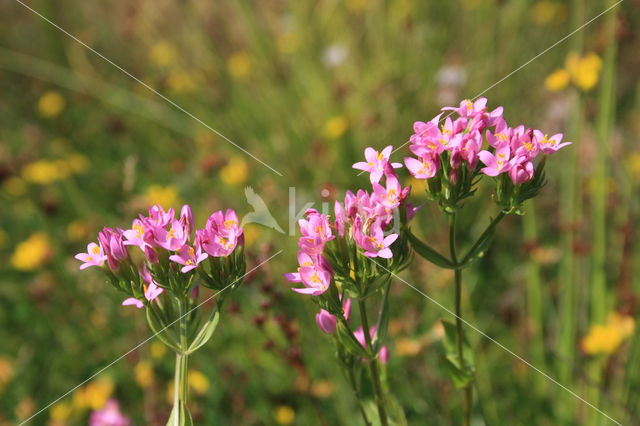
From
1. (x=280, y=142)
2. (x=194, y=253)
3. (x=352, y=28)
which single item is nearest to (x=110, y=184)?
(x=280, y=142)

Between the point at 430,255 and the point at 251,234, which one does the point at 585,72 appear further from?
the point at 251,234

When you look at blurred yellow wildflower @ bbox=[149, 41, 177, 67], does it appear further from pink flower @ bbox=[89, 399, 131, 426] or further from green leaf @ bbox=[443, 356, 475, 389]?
green leaf @ bbox=[443, 356, 475, 389]

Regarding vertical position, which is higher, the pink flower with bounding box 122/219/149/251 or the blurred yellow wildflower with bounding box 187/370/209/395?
the pink flower with bounding box 122/219/149/251

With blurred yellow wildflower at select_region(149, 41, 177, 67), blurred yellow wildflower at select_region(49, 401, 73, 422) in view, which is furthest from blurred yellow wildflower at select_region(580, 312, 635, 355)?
blurred yellow wildflower at select_region(149, 41, 177, 67)

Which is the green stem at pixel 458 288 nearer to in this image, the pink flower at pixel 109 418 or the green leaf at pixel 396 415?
the green leaf at pixel 396 415

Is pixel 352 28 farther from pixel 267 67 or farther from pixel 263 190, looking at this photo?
pixel 263 190

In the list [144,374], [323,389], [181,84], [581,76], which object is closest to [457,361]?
[323,389]
